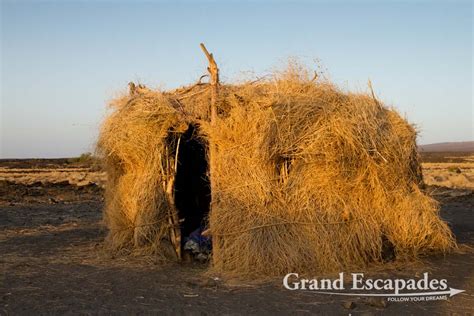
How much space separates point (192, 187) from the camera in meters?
12.4

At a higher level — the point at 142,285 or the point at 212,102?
the point at 212,102

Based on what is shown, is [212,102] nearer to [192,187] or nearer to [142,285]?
[142,285]

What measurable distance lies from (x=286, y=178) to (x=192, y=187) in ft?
13.5

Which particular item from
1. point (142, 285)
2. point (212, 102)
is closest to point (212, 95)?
point (212, 102)

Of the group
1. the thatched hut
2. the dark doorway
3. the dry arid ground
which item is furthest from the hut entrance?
the thatched hut

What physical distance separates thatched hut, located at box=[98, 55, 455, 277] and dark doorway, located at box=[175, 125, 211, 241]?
2156mm

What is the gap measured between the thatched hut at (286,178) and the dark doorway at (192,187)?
7.07 ft

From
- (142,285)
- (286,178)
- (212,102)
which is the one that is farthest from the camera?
(212,102)

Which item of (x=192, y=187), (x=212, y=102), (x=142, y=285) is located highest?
(x=212, y=102)

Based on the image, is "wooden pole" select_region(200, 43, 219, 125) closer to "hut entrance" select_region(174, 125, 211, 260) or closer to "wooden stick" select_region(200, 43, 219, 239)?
"wooden stick" select_region(200, 43, 219, 239)

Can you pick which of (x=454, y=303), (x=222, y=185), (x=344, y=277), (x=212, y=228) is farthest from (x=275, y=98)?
(x=454, y=303)

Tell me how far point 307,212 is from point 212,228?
151cm

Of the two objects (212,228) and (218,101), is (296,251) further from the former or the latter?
(218,101)

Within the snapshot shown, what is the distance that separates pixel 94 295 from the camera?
7184mm
